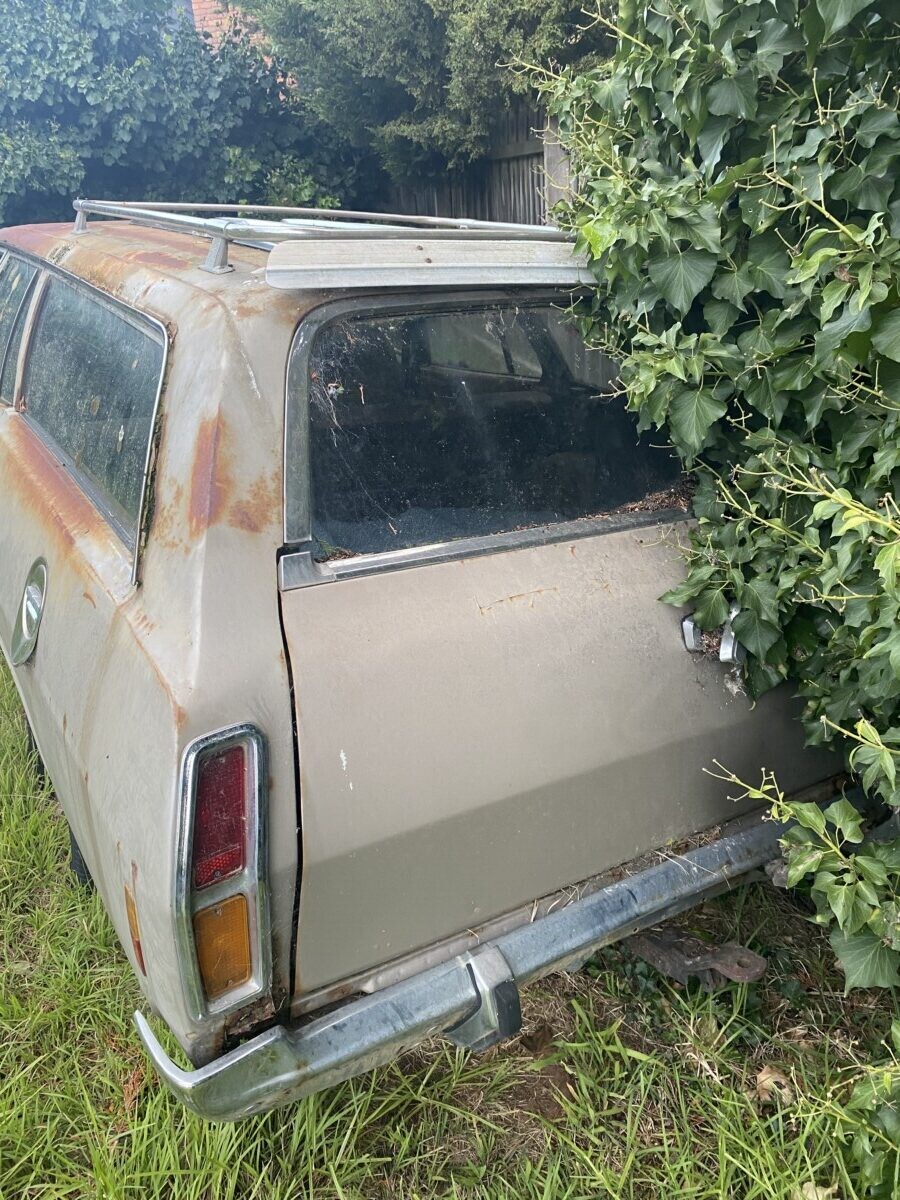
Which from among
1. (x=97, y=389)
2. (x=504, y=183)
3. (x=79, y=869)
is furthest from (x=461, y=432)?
(x=504, y=183)

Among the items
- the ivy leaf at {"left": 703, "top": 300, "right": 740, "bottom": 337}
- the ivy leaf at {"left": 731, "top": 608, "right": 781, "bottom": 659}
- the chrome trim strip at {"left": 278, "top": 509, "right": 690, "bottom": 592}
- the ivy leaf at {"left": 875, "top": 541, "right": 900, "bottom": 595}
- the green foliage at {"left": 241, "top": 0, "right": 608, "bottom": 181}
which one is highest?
the green foliage at {"left": 241, "top": 0, "right": 608, "bottom": 181}

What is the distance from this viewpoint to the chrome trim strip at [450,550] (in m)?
1.69

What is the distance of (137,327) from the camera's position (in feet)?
7.11

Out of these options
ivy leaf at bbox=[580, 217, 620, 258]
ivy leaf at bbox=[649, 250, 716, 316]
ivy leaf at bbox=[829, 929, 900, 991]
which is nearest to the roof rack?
ivy leaf at bbox=[580, 217, 620, 258]

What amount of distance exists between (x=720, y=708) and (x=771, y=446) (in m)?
0.61

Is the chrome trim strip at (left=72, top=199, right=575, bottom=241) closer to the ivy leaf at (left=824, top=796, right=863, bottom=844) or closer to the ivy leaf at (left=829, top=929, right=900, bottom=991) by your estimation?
the ivy leaf at (left=824, top=796, right=863, bottom=844)

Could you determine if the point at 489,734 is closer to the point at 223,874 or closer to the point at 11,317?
the point at 223,874

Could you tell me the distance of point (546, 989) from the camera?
244 centimetres

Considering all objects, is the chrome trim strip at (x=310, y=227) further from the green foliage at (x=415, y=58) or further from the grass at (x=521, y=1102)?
the green foliage at (x=415, y=58)

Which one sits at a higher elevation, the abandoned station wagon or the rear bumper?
the abandoned station wagon

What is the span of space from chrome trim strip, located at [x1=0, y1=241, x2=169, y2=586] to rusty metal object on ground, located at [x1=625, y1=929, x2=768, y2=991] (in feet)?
5.08

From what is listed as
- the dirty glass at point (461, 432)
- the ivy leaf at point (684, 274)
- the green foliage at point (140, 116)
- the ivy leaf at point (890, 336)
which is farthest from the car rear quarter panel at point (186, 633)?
the green foliage at point (140, 116)

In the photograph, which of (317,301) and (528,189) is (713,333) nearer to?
(317,301)

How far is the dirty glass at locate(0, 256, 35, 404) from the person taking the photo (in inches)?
133
